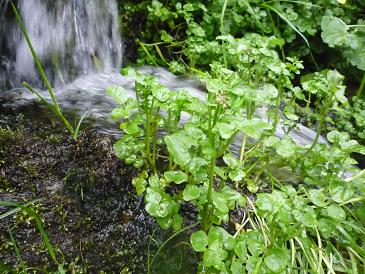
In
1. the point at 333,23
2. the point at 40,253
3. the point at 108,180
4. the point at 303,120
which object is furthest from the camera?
the point at 303,120

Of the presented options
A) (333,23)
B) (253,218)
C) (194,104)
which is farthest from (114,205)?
(333,23)

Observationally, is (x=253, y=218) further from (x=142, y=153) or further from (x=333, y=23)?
(x=333, y=23)

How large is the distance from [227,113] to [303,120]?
1.83 m

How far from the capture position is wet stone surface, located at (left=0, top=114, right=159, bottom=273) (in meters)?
1.29

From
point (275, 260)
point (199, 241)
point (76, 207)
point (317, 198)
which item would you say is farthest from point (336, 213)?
point (76, 207)

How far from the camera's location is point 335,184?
1.45 m

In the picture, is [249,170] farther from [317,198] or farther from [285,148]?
[317,198]

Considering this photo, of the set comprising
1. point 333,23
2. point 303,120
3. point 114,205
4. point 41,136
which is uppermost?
point 333,23

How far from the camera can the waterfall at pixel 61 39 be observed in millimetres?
2455

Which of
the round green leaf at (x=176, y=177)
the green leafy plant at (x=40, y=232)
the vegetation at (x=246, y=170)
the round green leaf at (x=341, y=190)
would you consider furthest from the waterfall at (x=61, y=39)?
the round green leaf at (x=341, y=190)

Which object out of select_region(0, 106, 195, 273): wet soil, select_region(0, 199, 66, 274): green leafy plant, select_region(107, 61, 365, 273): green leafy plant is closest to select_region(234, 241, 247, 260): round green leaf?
select_region(107, 61, 365, 273): green leafy plant

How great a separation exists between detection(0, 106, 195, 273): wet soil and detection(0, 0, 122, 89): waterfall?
0.95m

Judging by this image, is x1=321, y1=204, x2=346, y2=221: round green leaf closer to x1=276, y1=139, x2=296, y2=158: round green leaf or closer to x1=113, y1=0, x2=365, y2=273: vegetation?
x1=113, y1=0, x2=365, y2=273: vegetation

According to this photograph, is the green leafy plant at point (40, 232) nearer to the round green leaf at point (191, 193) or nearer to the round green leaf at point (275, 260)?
the round green leaf at point (191, 193)
